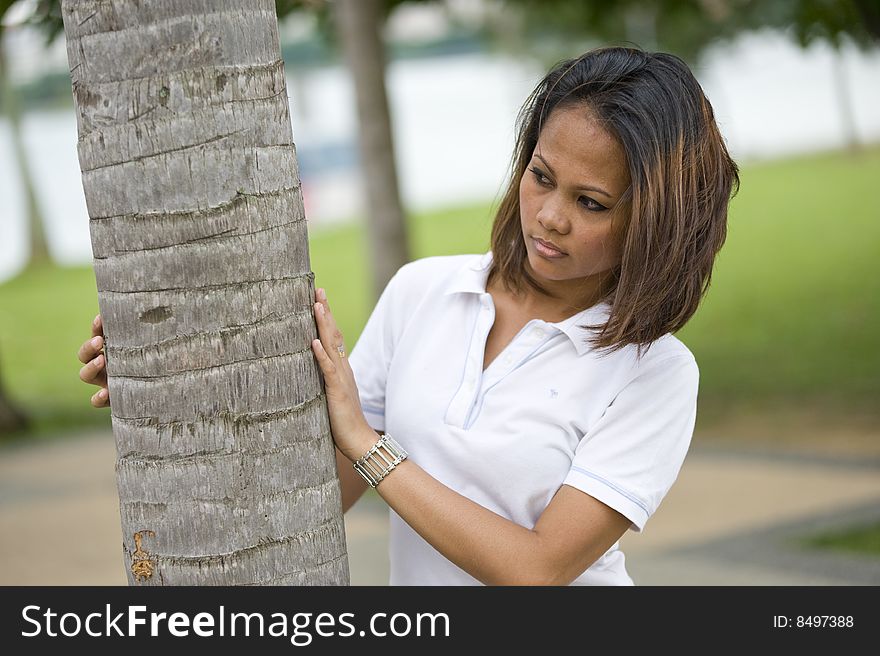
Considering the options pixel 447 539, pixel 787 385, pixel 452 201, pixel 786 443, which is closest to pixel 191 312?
pixel 447 539

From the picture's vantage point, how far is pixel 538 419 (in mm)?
2449

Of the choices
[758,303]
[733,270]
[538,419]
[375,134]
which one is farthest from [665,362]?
[733,270]

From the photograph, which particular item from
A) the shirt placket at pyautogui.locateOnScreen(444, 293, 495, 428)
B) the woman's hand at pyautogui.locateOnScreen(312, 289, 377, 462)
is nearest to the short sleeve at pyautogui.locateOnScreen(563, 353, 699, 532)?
the shirt placket at pyautogui.locateOnScreen(444, 293, 495, 428)

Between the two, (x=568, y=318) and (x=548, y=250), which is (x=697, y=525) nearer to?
(x=568, y=318)

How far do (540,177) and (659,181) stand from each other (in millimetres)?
268

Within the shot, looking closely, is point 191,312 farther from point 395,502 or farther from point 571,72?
point 571,72

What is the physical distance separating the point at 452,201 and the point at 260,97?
2943 centimetres

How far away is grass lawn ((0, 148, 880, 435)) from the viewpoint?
12.1 meters

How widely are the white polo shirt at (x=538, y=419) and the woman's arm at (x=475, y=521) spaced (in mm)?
71

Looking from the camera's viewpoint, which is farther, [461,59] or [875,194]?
[461,59]

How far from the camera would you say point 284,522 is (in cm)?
229

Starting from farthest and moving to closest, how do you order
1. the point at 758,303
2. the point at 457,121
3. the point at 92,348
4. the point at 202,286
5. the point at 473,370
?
the point at 457,121, the point at 758,303, the point at 473,370, the point at 92,348, the point at 202,286

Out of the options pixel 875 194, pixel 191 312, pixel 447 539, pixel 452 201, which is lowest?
pixel 447 539

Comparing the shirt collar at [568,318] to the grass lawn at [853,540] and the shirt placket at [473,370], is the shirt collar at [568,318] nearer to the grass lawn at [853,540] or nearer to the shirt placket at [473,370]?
the shirt placket at [473,370]
